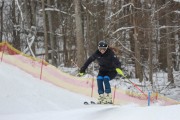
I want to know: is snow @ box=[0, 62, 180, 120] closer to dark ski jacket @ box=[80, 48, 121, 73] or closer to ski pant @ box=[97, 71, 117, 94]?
ski pant @ box=[97, 71, 117, 94]

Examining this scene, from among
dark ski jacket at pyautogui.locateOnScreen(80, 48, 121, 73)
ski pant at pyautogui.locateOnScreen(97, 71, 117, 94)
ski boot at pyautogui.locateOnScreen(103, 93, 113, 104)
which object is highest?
dark ski jacket at pyautogui.locateOnScreen(80, 48, 121, 73)

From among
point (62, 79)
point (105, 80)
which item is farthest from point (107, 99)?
point (62, 79)

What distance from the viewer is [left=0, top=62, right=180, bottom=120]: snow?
625 cm

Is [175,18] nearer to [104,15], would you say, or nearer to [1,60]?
[104,15]

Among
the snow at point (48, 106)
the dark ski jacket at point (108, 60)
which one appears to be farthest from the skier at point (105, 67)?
the snow at point (48, 106)

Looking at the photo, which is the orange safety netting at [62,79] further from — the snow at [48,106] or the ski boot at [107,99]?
the ski boot at [107,99]

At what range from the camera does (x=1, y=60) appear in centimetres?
1328

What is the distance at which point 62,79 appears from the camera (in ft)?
43.0

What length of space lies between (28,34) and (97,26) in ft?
16.8

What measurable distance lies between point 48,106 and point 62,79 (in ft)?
12.5

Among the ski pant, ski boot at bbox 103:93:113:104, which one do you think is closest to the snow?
ski boot at bbox 103:93:113:104

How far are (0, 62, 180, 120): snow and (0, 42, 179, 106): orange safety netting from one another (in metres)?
0.79

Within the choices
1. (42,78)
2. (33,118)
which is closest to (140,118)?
(33,118)

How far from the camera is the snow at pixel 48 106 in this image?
6.25 meters
